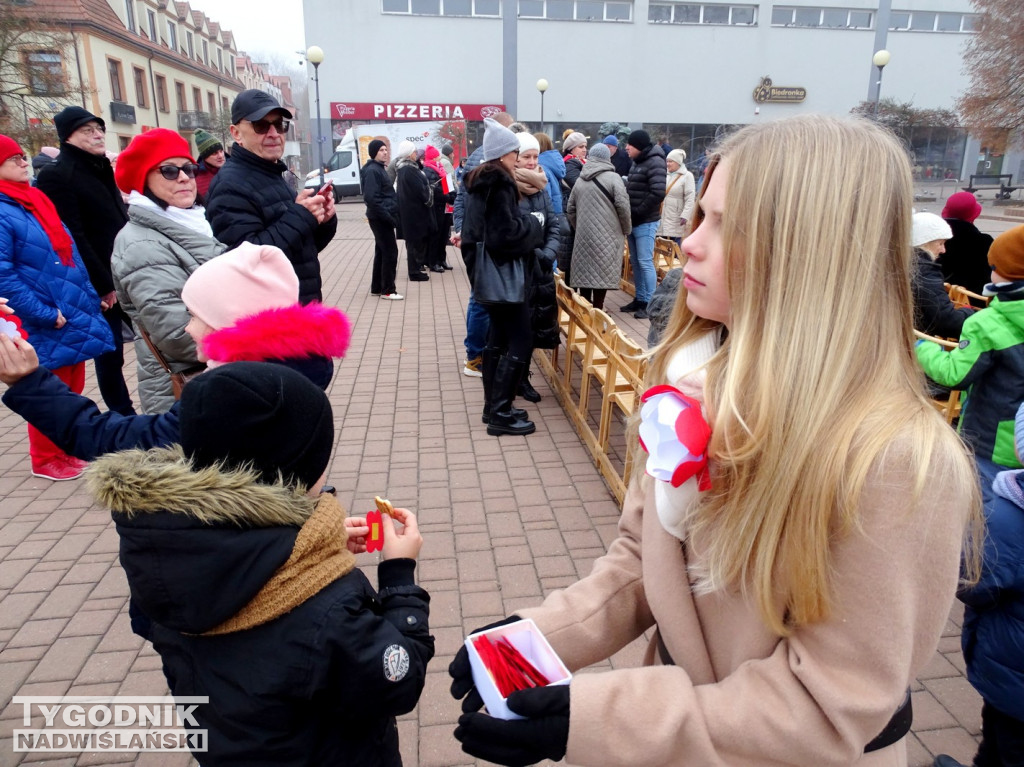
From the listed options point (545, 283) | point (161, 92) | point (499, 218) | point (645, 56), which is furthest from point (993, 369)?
point (161, 92)

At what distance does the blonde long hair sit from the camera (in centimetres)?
94

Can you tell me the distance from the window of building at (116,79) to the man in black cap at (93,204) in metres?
35.5

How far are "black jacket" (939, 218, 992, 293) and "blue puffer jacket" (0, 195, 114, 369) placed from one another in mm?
6207

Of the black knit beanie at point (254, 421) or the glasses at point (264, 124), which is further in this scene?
the glasses at point (264, 124)

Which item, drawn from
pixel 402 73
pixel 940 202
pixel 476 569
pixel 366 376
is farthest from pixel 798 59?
pixel 476 569

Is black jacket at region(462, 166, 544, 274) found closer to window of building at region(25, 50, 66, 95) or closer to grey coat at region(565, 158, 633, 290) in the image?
grey coat at region(565, 158, 633, 290)

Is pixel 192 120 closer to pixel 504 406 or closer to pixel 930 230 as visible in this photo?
pixel 504 406

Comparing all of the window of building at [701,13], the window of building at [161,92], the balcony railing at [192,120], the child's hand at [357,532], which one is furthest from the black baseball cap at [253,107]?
the balcony railing at [192,120]

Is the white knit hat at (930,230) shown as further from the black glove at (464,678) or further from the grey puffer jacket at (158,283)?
the black glove at (464,678)

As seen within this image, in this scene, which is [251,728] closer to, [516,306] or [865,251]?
[865,251]

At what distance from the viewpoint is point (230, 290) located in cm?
215

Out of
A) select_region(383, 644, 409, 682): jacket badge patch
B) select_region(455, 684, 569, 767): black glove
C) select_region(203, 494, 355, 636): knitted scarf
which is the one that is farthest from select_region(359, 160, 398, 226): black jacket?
select_region(455, 684, 569, 767): black glove

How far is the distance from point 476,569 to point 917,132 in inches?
1555

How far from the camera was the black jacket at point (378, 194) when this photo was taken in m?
9.05
